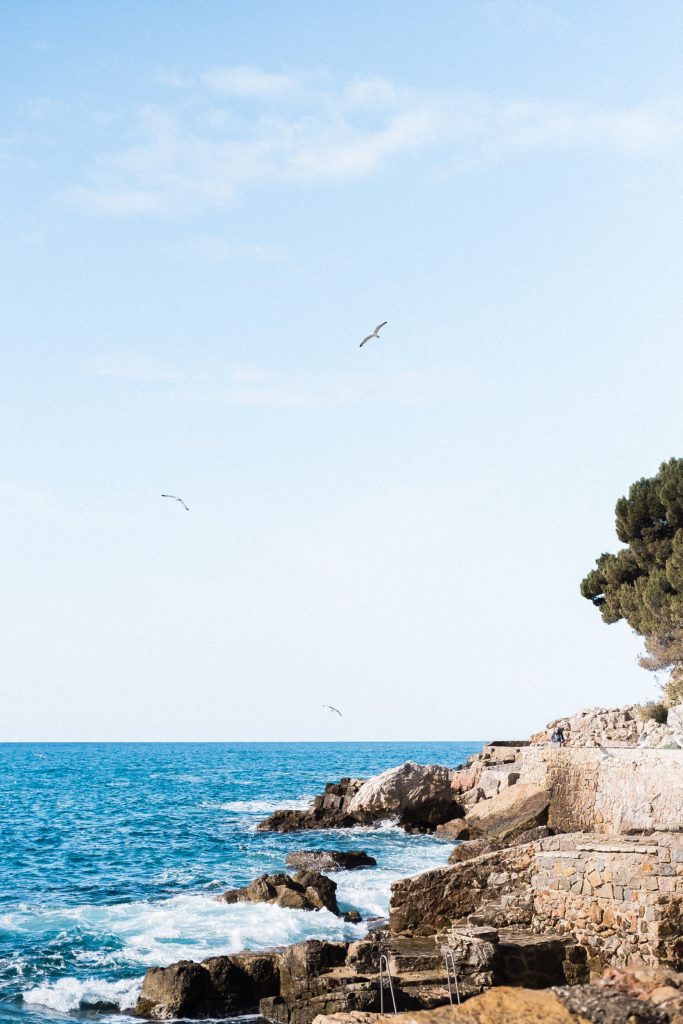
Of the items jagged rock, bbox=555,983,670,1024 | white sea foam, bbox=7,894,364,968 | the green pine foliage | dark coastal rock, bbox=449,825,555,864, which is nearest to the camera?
jagged rock, bbox=555,983,670,1024

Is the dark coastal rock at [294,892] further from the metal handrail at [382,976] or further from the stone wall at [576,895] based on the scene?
the metal handrail at [382,976]

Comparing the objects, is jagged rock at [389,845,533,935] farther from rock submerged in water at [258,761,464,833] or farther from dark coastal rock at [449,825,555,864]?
rock submerged in water at [258,761,464,833]

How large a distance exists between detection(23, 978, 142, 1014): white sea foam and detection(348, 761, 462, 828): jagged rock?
18.9 meters

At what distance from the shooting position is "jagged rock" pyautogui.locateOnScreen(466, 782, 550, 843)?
2175 cm

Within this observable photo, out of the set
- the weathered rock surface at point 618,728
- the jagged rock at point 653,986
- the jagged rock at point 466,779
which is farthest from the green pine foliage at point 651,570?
the jagged rock at point 653,986

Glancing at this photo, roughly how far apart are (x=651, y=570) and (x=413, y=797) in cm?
1159

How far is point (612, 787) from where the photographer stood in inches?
779

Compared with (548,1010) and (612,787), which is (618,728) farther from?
(548,1010)

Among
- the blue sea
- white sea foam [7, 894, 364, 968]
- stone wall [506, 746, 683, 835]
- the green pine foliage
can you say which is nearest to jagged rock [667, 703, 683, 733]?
the green pine foliage

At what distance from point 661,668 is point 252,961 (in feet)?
80.0

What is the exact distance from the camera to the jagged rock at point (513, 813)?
2175 cm

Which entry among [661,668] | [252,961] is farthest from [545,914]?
[661,668]

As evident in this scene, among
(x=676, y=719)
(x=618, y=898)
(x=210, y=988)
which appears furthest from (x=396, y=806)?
(x=618, y=898)

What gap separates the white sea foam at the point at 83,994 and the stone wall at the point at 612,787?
911 cm
